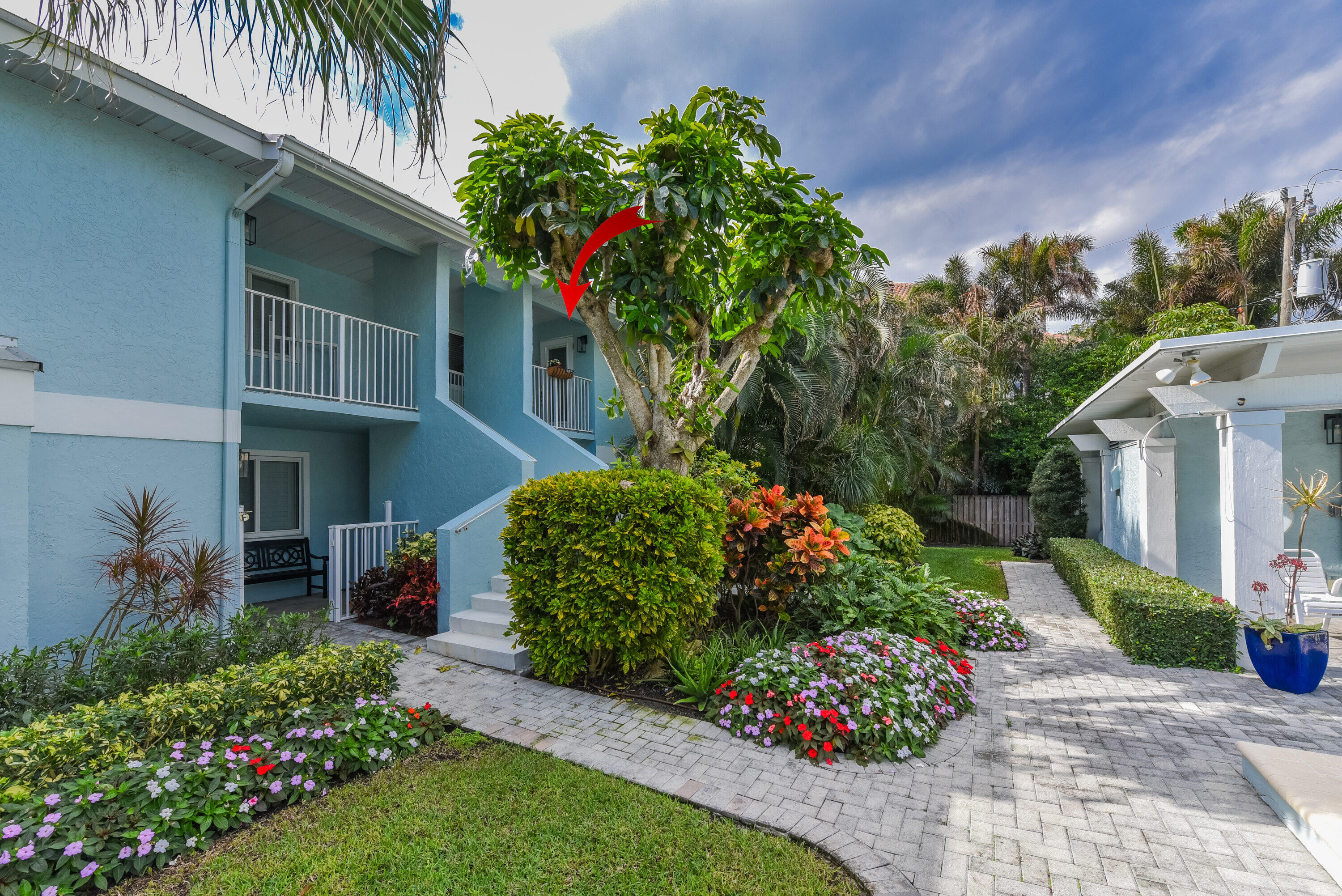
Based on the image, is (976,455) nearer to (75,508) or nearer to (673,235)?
(673,235)

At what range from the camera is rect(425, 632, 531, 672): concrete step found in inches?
212

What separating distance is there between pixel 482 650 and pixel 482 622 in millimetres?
422

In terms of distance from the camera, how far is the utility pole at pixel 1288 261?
37.3ft

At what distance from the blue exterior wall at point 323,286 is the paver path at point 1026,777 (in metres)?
6.20

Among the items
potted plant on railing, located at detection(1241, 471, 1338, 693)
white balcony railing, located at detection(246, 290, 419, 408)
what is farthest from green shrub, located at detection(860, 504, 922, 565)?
white balcony railing, located at detection(246, 290, 419, 408)

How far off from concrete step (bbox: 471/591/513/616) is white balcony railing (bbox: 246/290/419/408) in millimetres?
3093

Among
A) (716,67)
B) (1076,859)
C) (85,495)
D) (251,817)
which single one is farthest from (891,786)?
(85,495)

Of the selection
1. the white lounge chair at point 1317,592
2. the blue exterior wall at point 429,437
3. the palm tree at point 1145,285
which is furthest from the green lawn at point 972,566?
the palm tree at point 1145,285

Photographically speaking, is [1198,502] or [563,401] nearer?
[1198,502]

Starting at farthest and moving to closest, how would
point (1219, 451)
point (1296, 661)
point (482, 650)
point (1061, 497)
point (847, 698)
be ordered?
1. point (1061, 497)
2. point (1219, 451)
3. point (482, 650)
4. point (1296, 661)
5. point (847, 698)

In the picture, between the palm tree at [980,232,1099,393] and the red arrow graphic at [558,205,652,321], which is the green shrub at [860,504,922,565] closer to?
the red arrow graphic at [558,205,652,321]

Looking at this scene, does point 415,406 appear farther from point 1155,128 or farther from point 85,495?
point 1155,128

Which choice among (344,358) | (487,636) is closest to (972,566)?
(487,636)

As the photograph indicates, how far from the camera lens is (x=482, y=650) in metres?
5.55
